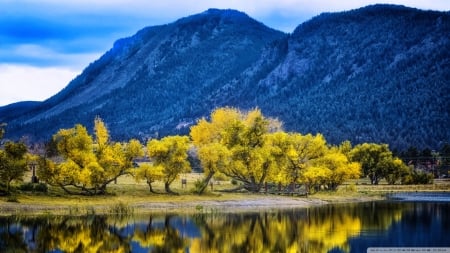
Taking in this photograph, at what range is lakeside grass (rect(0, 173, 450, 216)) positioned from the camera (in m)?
81.9

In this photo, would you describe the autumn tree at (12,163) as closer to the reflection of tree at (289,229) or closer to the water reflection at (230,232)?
the water reflection at (230,232)

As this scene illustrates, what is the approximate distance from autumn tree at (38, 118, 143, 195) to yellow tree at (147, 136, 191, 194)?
8.73ft

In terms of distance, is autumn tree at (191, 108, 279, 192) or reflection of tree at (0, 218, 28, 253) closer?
reflection of tree at (0, 218, 28, 253)

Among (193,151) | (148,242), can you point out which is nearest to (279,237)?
(148,242)

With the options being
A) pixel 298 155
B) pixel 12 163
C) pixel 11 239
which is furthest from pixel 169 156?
pixel 11 239

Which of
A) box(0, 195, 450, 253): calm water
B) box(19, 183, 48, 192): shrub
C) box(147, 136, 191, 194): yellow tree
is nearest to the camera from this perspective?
box(0, 195, 450, 253): calm water

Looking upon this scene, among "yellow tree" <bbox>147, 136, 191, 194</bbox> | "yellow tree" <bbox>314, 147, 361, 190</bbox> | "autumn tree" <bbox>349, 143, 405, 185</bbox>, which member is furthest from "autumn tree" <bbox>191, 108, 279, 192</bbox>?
"autumn tree" <bbox>349, 143, 405, 185</bbox>

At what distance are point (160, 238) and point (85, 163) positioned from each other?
32037 millimetres

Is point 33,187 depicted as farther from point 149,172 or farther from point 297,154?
point 297,154

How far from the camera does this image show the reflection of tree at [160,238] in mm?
57325

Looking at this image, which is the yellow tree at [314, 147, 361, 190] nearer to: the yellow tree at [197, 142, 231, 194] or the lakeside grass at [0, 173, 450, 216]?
the lakeside grass at [0, 173, 450, 216]

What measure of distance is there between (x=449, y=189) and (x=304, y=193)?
35041mm

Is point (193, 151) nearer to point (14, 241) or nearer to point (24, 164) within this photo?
point (24, 164)

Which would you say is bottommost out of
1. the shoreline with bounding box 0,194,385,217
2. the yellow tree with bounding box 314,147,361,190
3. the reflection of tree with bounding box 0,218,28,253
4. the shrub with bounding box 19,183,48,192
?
the reflection of tree with bounding box 0,218,28,253
